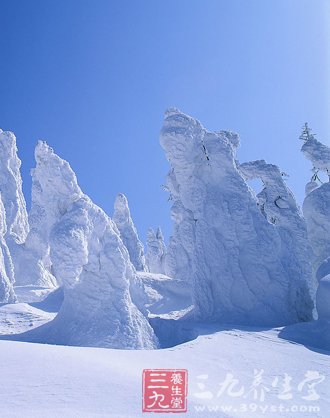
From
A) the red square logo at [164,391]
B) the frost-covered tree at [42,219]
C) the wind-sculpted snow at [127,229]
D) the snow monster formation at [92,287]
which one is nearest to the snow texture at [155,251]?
the wind-sculpted snow at [127,229]

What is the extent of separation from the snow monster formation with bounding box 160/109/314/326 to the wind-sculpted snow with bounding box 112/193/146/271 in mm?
23694

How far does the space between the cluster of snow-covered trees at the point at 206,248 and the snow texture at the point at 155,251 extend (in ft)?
72.5

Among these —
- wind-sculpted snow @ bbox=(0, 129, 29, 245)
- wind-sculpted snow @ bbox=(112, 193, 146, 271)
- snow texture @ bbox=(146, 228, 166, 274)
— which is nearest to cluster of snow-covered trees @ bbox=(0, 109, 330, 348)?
wind-sculpted snow @ bbox=(112, 193, 146, 271)

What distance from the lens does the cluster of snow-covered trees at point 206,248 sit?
16.1m

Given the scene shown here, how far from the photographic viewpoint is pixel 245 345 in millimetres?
14680

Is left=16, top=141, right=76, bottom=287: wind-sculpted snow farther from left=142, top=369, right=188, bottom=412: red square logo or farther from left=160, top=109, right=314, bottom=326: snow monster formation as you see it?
left=142, top=369, right=188, bottom=412: red square logo

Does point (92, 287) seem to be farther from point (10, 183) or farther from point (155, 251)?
point (155, 251)

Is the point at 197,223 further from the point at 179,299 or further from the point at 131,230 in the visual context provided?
the point at 131,230

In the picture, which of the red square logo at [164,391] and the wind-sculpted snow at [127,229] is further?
the wind-sculpted snow at [127,229]

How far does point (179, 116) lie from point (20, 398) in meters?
20.1

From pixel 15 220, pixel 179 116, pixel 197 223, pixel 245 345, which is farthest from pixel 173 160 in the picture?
pixel 15 220

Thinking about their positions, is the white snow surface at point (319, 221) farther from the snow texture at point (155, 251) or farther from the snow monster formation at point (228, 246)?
the snow texture at point (155, 251)

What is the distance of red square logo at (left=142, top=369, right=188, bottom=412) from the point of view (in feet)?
23.0

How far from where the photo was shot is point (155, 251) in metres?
58.7
